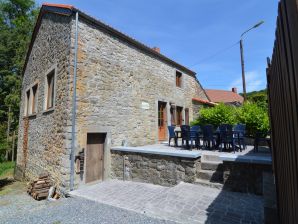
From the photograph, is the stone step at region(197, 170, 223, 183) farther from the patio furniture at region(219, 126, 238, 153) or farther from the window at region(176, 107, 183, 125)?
the window at region(176, 107, 183, 125)

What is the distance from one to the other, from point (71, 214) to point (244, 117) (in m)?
7.79

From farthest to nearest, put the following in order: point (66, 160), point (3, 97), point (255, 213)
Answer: point (3, 97), point (66, 160), point (255, 213)

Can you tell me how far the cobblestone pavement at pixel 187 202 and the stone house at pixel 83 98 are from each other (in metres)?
1.59

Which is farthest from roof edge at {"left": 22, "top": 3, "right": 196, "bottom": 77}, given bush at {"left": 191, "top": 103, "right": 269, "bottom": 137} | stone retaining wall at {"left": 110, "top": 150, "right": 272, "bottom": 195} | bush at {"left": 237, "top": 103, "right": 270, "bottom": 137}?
bush at {"left": 237, "top": 103, "right": 270, "bottom": 137}

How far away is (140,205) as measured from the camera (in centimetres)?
462

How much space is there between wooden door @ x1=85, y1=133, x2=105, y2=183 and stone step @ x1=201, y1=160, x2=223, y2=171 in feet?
12.1

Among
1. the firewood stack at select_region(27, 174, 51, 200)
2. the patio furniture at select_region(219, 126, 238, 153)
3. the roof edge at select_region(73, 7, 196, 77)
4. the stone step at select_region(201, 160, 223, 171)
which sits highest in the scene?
the roof edge at select_region(73, 7, 196, 77)

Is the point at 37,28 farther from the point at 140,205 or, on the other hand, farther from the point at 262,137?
the point at 262,137

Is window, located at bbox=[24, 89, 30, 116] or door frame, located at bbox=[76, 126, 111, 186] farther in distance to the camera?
window, located at bbox=[24, 89, 30, 116]

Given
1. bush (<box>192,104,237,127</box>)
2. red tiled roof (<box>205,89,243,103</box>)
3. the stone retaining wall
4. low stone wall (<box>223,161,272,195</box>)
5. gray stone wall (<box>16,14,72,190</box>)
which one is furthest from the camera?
red tiled roof (<box>205,89,243,103</box>)

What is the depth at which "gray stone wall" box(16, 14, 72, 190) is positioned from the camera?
21.6 feet

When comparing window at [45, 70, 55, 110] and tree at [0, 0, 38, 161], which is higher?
tree at [0, 0, 38, 161]

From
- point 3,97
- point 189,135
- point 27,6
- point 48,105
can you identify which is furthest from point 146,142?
point 27,6

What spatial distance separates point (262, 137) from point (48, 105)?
30.2 ft
